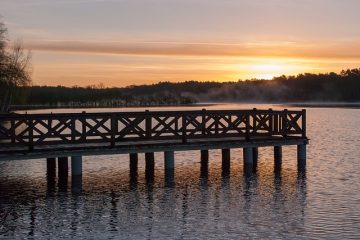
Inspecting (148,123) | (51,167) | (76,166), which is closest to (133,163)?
(148,123)

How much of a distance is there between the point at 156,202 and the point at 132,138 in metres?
6.37

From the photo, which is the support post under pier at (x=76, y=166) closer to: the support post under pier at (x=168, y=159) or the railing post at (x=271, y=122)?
the support post under pier at (x=168, y=159)

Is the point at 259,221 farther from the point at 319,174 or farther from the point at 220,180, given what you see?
the point at 319,174

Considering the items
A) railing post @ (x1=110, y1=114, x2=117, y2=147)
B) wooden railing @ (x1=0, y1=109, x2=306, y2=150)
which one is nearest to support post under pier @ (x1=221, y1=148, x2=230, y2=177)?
wooden railing @ (x1=0, y1=109, x2=306, y2=150)

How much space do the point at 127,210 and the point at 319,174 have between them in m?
11.6

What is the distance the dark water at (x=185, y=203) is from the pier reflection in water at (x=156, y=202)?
29 mm

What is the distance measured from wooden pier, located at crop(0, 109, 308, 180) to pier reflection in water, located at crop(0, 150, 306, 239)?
1.11 meters

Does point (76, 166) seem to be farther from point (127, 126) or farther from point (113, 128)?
point (127, 126)

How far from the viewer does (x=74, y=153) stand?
24453 mm

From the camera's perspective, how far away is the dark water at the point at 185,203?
16.9 metres

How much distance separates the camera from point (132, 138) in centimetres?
2683

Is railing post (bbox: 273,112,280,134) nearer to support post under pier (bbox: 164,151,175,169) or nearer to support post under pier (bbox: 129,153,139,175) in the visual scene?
support post under pier (bbox: 164,151,175,169)

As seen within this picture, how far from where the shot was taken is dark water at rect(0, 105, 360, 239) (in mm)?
16922

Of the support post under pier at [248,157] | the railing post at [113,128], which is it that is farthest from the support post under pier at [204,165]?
the railing post at [113,128]
